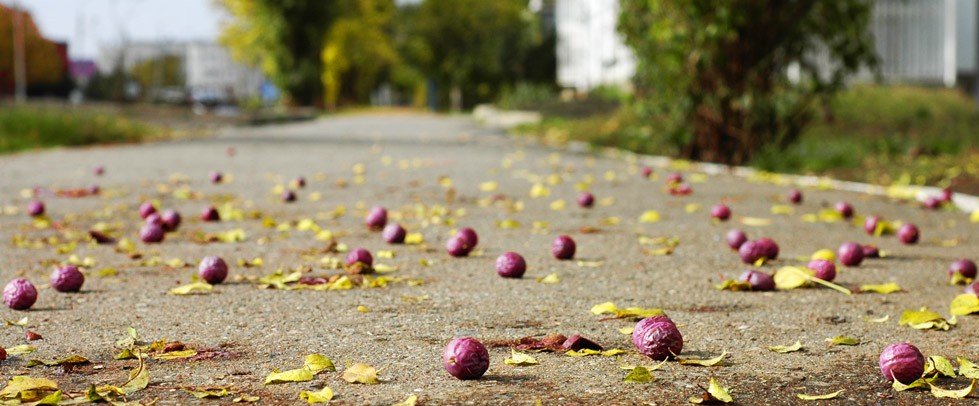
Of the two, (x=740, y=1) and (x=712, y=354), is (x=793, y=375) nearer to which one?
(x=712, y=354)

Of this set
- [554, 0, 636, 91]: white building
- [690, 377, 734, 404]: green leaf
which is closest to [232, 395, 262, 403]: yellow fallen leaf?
[690, 377, 734, 404]: green leaf

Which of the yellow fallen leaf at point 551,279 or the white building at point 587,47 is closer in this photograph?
the yellow fallen leaf at point 551,279

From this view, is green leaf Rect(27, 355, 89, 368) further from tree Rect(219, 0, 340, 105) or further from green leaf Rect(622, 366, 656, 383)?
tree Rect(219, 0, 340, 105)

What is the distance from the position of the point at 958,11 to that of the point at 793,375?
22.1 metres

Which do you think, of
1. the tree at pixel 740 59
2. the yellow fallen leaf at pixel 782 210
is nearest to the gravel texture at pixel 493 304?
the yellow fallen leaf at pixel 782 210

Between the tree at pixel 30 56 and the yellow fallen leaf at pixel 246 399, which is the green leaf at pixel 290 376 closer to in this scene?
the yellow fallen leaf at pixel 246 399

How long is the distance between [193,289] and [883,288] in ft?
9.30

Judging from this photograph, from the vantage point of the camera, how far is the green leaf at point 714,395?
239cm

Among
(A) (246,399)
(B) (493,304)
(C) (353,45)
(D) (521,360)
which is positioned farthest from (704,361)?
(C) (353,45)

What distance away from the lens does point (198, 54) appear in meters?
174

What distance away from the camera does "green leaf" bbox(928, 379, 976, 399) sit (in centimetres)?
240

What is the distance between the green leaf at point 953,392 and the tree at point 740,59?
778 cm

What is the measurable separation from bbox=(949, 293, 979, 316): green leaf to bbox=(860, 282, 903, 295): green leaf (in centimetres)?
44

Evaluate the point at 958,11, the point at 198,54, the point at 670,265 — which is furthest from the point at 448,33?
the point at 198,54
